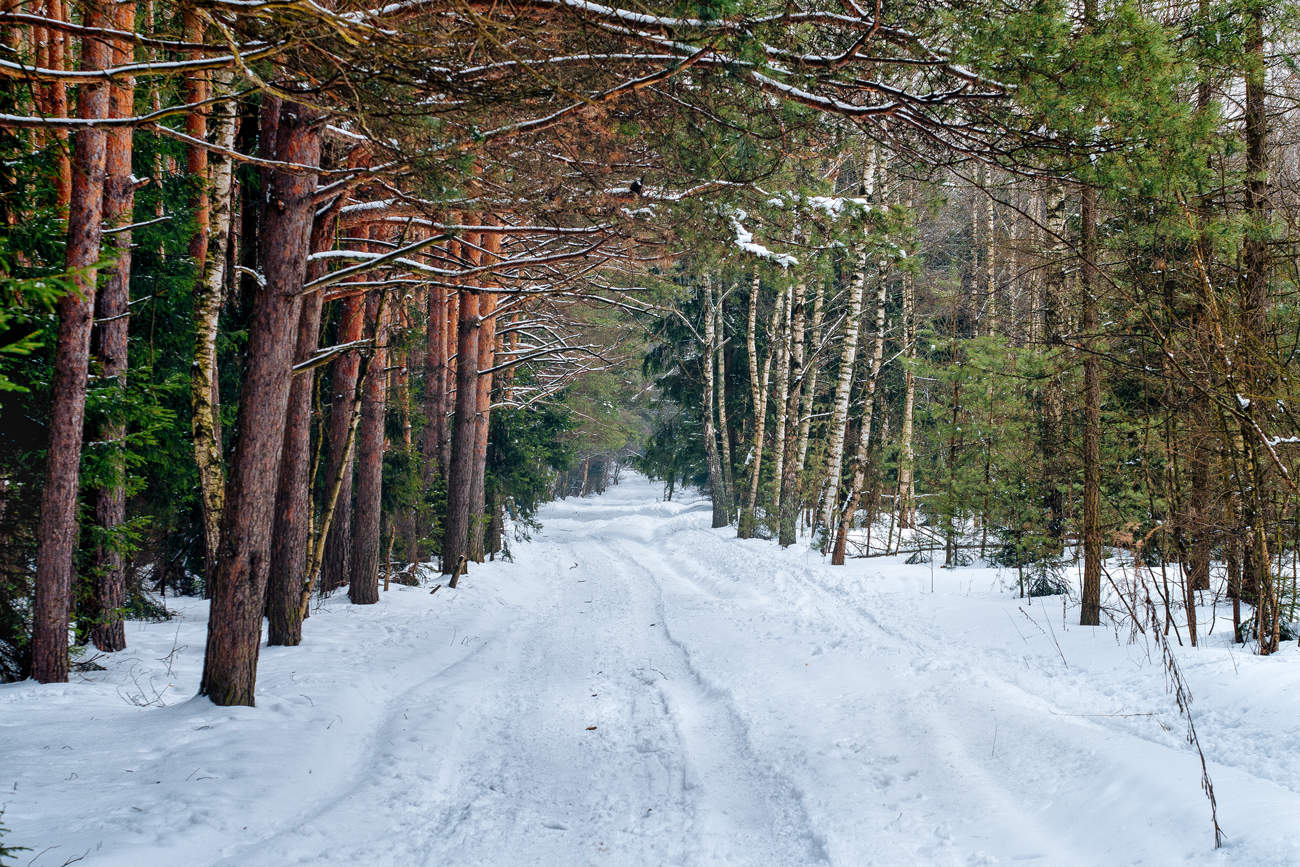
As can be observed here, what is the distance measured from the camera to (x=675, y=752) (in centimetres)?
594

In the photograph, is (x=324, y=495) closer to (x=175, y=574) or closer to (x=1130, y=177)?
(x=175, y=574)

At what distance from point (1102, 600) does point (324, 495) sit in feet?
39.1

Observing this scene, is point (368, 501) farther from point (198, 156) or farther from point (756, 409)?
point (756, 409)

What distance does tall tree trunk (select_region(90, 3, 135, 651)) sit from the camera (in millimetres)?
7199

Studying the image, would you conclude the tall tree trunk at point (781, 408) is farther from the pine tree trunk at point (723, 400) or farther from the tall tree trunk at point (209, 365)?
the tall tree trunk at point (209, 365)

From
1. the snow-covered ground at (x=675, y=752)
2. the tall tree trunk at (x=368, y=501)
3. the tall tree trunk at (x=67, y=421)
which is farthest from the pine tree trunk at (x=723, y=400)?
the tall tree trunk at (x=67, y=421)

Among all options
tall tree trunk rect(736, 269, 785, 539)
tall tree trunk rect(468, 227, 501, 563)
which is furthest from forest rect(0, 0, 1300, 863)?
tall tree trunk rect(736, 269, 785, 539)

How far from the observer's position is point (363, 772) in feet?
17.8

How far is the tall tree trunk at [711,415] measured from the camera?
23.5m

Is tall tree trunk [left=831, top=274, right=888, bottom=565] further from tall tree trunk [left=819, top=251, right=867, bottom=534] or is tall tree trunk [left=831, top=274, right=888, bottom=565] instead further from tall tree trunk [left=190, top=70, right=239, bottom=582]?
tall tree trunk [left=190, top=70, right=239, bottom=582]

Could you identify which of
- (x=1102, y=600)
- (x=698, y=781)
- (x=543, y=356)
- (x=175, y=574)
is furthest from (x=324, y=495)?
(x=1102, y=600)

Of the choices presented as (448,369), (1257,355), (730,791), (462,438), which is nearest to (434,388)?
(462,438)

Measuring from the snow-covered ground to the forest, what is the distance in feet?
2.37

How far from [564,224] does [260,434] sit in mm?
4279
